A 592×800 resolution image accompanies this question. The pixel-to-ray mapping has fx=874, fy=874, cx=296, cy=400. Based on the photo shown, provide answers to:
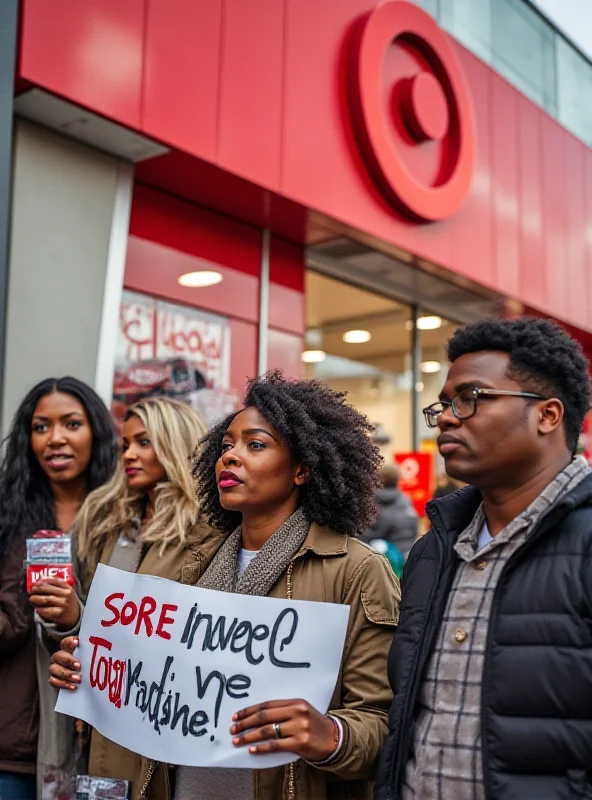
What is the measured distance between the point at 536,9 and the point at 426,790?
12312mm

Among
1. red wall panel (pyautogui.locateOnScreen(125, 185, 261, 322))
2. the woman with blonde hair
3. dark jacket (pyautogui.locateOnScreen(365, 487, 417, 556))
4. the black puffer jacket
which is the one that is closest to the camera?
the black puffer jacket

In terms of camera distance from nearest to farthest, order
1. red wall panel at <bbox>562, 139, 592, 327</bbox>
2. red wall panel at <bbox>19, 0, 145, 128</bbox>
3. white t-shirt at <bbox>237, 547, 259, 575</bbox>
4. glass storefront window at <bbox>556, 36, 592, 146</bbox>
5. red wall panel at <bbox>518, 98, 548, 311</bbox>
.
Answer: white t-shirt at <bbox>237, 547, 259, 575</bbox> < red wall panel at <bbox>19, 0, 145, 128</bbox> < red wall panel at <bbox>518, 98, 548, 311</bbox> < red wall panel at <bbox>562, 139, 592, 327</bbox> < glass storefront window at <bbox>556, 36, 592, 146</bbox>

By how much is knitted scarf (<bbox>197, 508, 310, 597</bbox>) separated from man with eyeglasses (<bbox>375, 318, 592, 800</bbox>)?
43 cm

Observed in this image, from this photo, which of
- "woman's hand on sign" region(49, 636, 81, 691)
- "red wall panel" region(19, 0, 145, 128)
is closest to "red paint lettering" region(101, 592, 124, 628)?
"woman's hand on sign" region(49, 636, 81, 691)

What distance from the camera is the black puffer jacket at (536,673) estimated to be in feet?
5.58

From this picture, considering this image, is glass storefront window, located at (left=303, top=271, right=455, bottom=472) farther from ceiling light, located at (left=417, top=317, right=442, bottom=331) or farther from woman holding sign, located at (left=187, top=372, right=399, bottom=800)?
woman holding sign, located at (left=187, top=372, right=399, bottom=800)

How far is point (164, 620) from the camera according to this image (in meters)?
2.36

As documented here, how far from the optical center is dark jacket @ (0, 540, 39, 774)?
9.57 feet

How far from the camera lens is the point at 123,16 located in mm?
5852

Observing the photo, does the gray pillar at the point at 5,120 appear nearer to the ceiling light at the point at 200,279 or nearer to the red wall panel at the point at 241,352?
the ceiling light at the point at 200,279

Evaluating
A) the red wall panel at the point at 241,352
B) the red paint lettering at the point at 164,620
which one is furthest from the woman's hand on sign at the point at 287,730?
the red wall panel at the point at 241,352

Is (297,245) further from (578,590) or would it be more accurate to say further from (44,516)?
(578,590)

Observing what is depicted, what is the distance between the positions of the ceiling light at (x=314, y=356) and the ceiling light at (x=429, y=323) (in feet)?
4.16

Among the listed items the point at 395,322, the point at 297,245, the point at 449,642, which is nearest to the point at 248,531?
the point at 449,642
